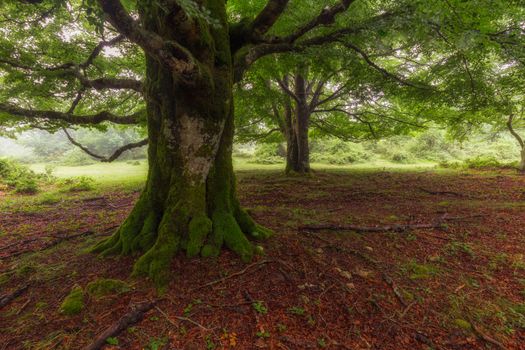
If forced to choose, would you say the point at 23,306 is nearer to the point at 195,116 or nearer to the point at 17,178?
the point at 195,116

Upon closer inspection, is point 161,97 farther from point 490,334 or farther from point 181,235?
point 490,334

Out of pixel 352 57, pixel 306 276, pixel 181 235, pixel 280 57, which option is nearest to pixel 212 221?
pixel 181 235

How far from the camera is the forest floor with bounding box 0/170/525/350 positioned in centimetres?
242

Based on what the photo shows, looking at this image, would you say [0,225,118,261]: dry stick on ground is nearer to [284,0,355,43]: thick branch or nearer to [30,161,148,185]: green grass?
[284,0,355,43]: thick branch

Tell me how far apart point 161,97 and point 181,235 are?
213 cm

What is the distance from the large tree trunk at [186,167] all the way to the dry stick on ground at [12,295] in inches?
37.7

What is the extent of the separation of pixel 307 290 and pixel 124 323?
2.03m

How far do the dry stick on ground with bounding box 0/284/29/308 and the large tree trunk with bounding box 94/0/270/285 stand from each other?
3.14 ft

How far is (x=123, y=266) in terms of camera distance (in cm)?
356

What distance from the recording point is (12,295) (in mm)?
3125

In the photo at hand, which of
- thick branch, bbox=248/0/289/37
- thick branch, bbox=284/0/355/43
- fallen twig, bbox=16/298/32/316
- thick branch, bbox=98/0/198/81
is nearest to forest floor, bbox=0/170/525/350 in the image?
fallen twig, bbox=16/298/32/316

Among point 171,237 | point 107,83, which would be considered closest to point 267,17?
point 107,83

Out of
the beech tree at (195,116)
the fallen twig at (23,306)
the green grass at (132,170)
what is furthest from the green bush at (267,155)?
the fallen twig at (23,306)

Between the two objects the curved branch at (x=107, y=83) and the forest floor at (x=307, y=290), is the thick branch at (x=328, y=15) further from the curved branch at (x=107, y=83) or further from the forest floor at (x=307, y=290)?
the forest floor at (x=307, y=290)
